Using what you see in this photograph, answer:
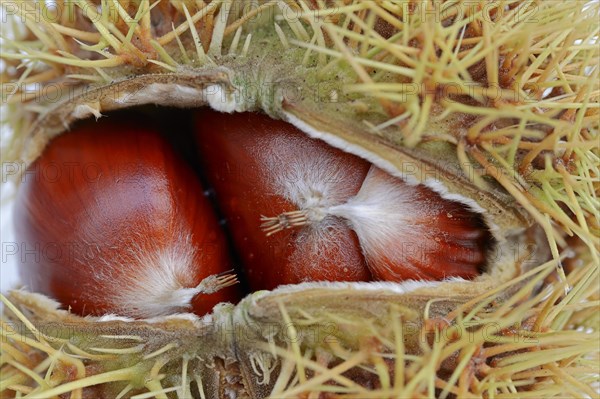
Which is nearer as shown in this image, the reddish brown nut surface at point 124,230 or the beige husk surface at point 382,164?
the beige husk surface at point 382,164

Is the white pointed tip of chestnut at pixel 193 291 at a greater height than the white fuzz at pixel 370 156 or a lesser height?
lesser

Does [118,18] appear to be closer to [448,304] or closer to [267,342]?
[267,342]

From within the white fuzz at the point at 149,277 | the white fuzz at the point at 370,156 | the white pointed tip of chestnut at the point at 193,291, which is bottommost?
the white pointed tip of chestnut at the point at 193,291

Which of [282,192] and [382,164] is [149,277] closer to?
[282,192]

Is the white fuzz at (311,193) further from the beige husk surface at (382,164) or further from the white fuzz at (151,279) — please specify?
the white fuzz at (151,279)

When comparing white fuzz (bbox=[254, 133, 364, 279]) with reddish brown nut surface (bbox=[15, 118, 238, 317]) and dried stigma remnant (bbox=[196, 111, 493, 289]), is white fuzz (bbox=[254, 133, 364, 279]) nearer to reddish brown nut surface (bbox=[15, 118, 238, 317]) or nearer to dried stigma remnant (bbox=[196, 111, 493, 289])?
dried stigma remnant (bbox=[196, 111, 493, 289])

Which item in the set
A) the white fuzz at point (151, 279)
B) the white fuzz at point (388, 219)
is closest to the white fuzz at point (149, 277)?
the white fuzz at point (151, 279)
